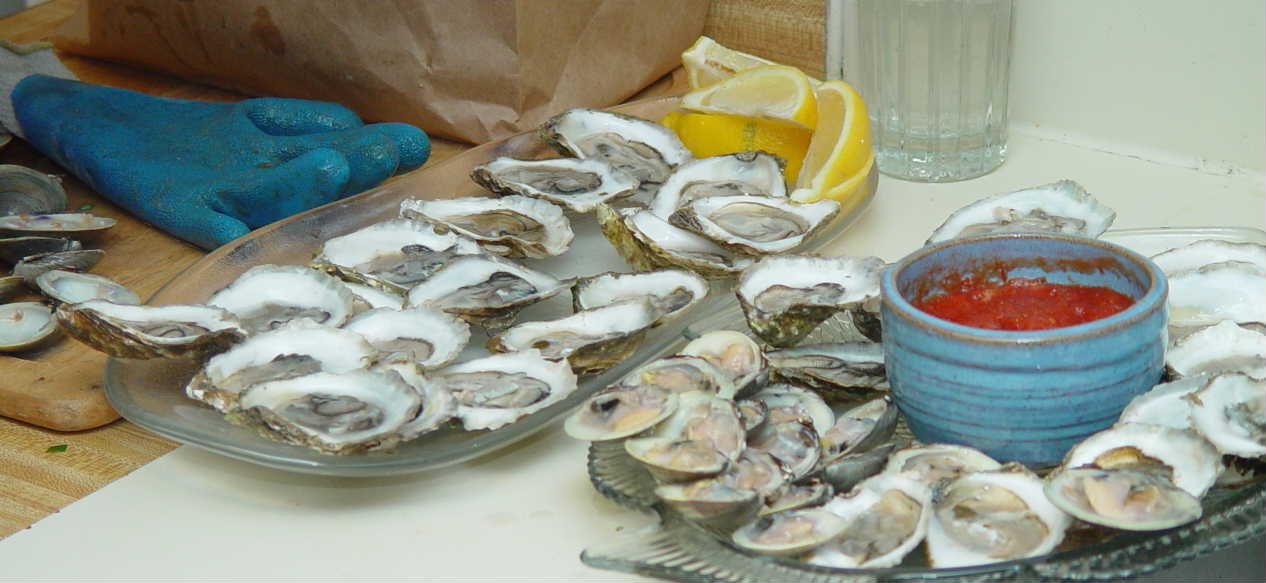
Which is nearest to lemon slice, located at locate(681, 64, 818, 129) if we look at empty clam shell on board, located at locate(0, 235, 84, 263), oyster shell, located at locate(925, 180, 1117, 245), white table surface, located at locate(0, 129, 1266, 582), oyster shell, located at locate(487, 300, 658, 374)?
oyster shell, located at locate(925, 180, 1117, 245)

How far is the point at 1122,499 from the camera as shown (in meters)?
0.64

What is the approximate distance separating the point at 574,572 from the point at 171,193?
2.12ft

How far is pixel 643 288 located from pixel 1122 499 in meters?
0.42

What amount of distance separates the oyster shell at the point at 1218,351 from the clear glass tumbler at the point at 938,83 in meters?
0.50

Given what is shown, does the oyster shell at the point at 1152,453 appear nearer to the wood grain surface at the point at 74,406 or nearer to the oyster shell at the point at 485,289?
the oyster shell at the point at 485,289

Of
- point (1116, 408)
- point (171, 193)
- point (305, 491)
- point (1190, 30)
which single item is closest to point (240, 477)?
point (305, 491)

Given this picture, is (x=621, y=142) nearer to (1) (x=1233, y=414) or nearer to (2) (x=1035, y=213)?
(2) (x=1035, y=213)

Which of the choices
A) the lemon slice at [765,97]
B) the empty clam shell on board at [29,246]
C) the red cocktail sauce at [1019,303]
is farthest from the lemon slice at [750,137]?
the empty clam shell on board at [29,246]

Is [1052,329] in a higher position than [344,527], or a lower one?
higher

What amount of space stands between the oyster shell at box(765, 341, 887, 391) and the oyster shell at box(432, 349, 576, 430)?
0.13m

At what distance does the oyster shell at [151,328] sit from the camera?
0.86 meters

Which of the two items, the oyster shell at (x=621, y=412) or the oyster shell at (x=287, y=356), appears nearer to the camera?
the oyster shell at (x=621, y=412)

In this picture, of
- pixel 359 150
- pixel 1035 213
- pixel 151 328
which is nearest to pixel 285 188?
pixel 359 150

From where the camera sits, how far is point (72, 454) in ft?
2.96
